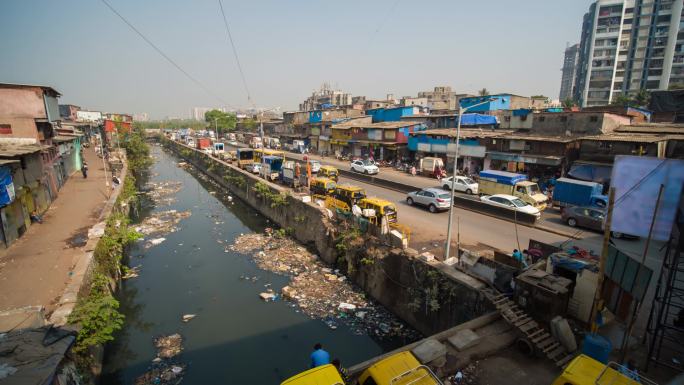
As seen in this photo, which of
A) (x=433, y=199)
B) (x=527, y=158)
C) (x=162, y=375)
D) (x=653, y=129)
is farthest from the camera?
(x=527, y=158)

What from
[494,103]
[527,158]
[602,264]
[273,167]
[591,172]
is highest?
[494,103]

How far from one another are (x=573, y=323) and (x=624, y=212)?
3.59 meters

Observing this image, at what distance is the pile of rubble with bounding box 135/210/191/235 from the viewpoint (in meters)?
24.6

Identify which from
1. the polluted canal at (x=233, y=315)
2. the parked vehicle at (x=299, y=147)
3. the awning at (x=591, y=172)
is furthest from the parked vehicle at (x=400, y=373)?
the parked vehicle at (x=299, y=147)

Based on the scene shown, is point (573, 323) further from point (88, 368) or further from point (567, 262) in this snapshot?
point (88, 368)

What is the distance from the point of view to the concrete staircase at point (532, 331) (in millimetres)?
8305

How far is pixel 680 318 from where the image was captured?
8.72 meters

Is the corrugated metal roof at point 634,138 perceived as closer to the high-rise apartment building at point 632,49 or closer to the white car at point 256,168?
the white car at point 256,168

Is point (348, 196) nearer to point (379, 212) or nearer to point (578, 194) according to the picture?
point (379, 212)

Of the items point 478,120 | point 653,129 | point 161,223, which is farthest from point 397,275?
point 478,120

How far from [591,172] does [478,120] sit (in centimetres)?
1495

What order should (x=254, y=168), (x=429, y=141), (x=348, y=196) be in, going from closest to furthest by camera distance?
(x=348, y=196)
(x=254, y=168)
(x=429, y=141)

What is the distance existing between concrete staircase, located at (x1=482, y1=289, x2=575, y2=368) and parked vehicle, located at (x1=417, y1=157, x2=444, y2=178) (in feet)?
82.7

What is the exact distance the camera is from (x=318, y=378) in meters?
5.70
